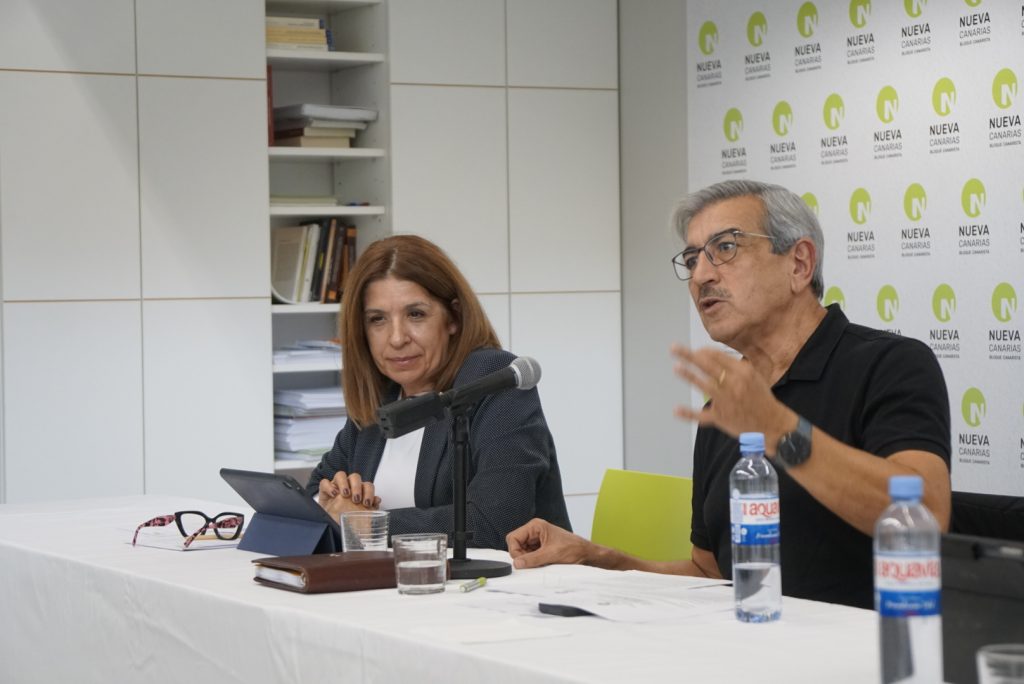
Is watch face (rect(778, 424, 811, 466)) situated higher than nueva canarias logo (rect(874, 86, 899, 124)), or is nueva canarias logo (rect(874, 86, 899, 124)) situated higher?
nueva canarias logo (rect(874, 86, 899, 124))

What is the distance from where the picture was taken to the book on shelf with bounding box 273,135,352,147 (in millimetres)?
5434

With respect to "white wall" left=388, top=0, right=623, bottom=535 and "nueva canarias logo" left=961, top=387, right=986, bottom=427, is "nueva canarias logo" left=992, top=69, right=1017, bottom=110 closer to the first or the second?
"nueva canarias logo" left=961, top=387, right=986, bottom=427

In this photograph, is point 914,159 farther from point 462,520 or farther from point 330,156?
point 462,520

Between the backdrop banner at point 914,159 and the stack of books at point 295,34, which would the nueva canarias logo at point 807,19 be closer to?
the backdrop banner at point 914,159

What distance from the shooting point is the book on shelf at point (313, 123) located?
17.7 feet

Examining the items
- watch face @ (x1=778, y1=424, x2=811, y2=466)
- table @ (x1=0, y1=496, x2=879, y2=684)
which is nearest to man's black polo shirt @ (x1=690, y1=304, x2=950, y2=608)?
watch face @ (x1=778, y1=424, x2=811, y2=466)

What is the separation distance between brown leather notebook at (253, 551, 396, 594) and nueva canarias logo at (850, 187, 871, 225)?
2.77 m

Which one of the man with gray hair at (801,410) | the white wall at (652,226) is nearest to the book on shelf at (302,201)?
the white wall at (652,226)

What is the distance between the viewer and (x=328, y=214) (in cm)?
545

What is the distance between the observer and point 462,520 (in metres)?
2.49

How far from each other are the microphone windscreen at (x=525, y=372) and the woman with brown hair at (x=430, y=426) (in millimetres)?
441

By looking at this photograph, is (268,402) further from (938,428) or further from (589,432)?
(938,428)

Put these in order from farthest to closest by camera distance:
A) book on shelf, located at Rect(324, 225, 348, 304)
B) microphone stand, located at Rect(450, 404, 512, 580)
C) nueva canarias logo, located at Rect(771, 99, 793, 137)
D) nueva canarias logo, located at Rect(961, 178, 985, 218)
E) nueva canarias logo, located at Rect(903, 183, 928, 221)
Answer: book on shelf, located at Rect(324, 225, 348, 304) < nueva canarias logo, located at Rect(771, 99, 793, 137) < nueva canarias logo, located at Rect(903, 183, 928, 221) < nueva canarias logo, located at Rect(961, 178, 985, 218) < microphone stand, located at Rect(450, 404, 512, 580)

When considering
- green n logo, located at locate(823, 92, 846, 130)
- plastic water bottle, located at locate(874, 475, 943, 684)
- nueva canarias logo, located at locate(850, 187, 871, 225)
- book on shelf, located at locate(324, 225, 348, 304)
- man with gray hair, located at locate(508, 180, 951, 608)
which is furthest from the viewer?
book on shelf, located at locate(324, 225, 348, 304)
